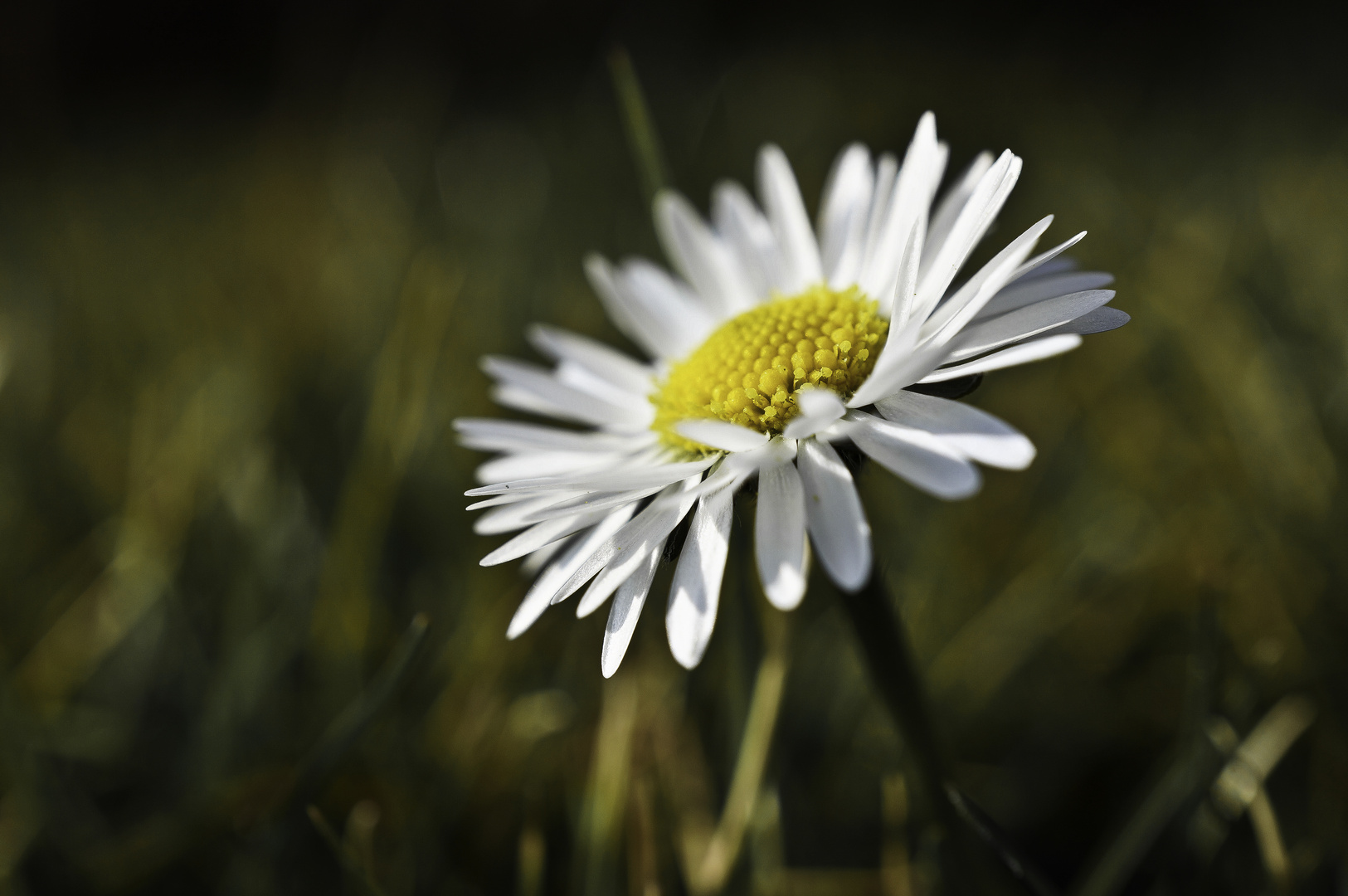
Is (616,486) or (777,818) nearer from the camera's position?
(616,486)

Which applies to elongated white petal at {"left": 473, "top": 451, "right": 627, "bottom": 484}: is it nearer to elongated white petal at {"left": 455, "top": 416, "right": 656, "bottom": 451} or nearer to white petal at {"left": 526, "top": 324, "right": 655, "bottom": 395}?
elongated white petal at {"left": 455, "top": 416, "right": 656, "bottom": 451}

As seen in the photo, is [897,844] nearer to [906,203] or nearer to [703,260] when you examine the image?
[906,203]

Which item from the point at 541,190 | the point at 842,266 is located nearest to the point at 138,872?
the point at 842,266

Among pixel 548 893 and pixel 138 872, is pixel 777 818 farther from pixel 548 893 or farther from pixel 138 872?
pixel 138 872

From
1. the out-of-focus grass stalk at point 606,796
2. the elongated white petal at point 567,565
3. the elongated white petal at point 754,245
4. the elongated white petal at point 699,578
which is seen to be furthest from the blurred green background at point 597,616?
the elongated white petal at point 754,245

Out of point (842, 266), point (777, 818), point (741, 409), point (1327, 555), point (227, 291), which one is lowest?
point (1327, 555)

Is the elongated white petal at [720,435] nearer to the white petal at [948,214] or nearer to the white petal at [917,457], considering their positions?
the white petal at [917,457]
